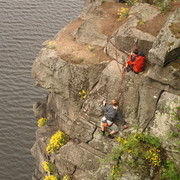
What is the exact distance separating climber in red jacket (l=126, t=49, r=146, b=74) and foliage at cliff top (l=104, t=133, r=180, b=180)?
338 centimetres

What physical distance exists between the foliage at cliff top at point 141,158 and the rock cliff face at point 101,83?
372 mm

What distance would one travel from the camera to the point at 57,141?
16.9 m

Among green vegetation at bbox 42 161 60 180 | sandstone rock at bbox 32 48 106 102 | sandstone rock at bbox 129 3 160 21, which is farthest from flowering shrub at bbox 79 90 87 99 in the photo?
green vegetation at bbox 42 161 60 180

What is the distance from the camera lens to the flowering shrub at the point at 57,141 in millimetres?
16828

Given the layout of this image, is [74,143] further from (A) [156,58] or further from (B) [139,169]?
(A) [156,58]

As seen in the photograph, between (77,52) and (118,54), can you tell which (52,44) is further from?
(118,54)

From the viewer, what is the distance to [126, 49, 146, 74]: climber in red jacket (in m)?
13.0

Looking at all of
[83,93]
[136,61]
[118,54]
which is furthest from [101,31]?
[136,61]

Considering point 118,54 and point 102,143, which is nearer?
point 102,143

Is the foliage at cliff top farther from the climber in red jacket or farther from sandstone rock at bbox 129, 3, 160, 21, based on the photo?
sandstone rock at bbox 129, 3, 160, 21

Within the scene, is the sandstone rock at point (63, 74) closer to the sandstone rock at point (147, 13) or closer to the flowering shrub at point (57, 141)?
the flowering shrub at point (57, 141)

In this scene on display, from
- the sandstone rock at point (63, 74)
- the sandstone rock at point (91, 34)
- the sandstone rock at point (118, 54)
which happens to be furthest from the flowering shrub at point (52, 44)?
the sandstone rock at point (118, 54)

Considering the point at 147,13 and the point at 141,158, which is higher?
the point at 147,13

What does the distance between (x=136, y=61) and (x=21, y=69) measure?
2105 cm
